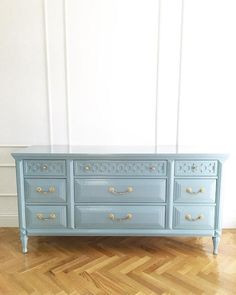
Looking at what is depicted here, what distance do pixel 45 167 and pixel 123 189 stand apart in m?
0.68

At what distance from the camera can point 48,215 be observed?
230 centimetres

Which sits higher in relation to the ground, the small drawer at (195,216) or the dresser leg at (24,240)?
the small drawer at (195,216)

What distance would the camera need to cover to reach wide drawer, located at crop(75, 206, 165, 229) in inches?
89.7

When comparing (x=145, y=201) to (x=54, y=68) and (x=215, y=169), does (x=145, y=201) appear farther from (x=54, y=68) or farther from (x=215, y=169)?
(x=54, y=68)

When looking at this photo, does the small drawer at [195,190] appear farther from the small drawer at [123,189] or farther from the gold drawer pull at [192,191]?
the small drawer at [123,189]

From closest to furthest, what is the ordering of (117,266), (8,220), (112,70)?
(117,266) < (112,70) < (8,220)

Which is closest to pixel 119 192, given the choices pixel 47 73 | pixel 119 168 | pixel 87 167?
pixel 119 168

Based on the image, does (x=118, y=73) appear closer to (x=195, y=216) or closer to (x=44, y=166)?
(x=44, y=166)

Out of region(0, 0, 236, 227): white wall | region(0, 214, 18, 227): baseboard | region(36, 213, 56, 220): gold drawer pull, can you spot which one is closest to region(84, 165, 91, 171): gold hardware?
region(36, 213, 56, 220): gold drawer pull

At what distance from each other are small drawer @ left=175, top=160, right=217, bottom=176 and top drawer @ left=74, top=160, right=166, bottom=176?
13 cm

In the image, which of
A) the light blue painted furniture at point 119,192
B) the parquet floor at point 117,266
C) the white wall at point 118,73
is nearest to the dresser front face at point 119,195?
the light blue painted furniture at point 119,192

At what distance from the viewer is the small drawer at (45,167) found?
224 cm

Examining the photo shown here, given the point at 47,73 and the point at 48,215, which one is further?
the point at 47,73

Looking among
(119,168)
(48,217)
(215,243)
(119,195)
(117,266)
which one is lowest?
(117,266)
